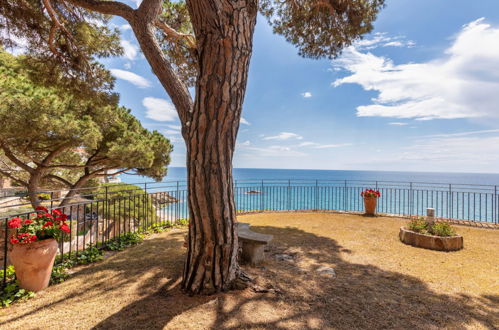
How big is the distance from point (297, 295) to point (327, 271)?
111 cm

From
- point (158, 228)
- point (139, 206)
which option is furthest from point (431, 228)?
point (139, 206)

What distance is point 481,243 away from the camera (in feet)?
16.8

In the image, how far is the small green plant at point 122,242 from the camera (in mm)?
4461

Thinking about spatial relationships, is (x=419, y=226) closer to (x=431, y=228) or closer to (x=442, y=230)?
(x=431, y=228)

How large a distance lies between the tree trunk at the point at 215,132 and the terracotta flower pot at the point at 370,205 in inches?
283

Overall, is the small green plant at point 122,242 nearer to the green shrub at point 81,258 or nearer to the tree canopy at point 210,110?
the green shrub at point 81,258

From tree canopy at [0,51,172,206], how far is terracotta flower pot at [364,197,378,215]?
8.17 metres

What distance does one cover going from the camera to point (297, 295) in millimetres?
2648

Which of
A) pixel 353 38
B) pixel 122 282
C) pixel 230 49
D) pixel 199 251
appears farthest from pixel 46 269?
pixel 353 38

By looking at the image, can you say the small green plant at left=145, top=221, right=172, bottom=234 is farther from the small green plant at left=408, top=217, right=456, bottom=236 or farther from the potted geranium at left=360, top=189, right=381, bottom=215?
the potted geranium at left=360, top=189, right=381, bottom=215

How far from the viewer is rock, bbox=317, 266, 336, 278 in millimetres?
3385

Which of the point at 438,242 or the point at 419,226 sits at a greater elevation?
the point at 419,226

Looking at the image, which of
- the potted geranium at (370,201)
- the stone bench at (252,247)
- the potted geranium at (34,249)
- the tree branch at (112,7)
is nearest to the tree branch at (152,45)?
the tree branch at (112,7)

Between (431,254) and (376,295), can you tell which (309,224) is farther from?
(376,295)
